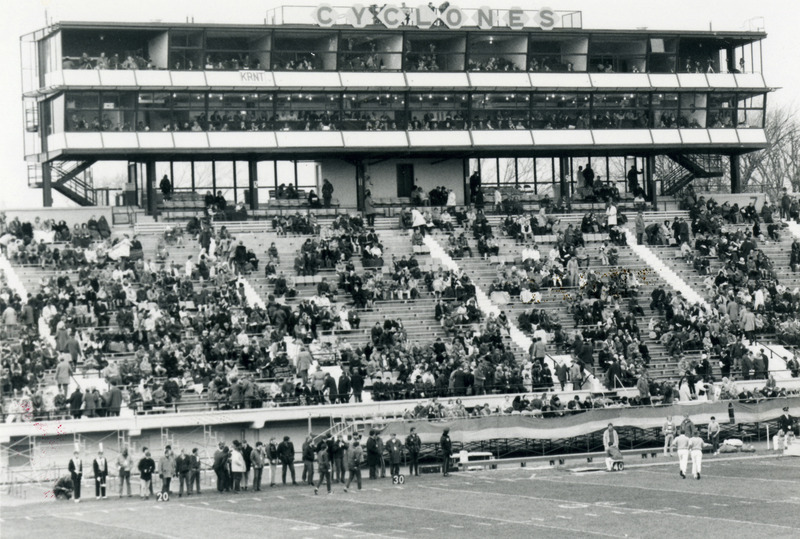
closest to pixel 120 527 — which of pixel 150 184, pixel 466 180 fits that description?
pixel 150 184

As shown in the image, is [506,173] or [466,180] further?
[506,173]

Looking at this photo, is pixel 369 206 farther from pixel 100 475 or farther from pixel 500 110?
pixel 100 475

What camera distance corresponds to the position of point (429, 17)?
206 feet

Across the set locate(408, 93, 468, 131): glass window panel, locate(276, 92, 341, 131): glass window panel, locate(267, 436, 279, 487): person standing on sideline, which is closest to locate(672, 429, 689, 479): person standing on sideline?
locate(267, 436, 279, 487): person standing on sideline

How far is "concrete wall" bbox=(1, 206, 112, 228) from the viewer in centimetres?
5553

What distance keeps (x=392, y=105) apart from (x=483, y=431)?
2433 cm

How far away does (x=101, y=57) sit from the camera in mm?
58531

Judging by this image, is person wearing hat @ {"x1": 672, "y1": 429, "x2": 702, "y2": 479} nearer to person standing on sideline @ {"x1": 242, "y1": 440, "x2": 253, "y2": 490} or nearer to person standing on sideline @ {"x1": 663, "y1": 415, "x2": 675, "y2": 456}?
person standing on sideline @ {"x1": 663, "y1": 415, "x2": 675, "y2": 456}

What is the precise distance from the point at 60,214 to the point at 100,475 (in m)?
21.1

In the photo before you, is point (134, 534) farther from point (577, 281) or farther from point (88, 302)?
point (577, 281)

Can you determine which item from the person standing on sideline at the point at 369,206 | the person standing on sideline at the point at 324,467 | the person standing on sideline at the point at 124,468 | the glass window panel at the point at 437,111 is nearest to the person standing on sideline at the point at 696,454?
the person standing on sideline at the point at 324,467

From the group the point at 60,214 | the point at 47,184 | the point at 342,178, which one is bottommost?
the point at 60,214

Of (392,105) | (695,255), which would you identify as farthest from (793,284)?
(392,105)

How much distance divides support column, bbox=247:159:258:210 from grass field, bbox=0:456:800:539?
2471cm
